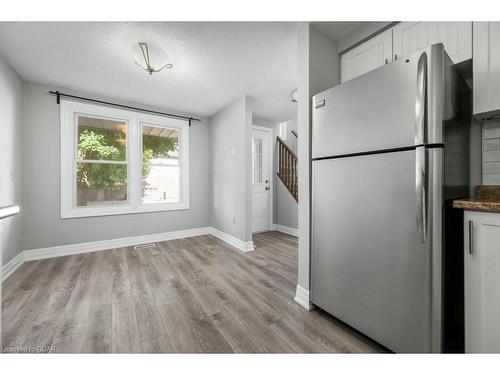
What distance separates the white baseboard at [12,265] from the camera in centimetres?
222

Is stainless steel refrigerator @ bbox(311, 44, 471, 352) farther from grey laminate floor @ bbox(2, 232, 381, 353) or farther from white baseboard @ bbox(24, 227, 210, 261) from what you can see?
white baseboard @ bbox(24, 227, 210, 261)

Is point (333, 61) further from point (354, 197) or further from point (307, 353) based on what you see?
point (307, 353)

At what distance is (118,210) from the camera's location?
333cm

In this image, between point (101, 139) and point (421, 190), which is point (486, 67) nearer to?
point (421, 190)

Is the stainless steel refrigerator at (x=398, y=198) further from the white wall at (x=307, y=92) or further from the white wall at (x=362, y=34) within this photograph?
the white wall at (x=362, y=34)

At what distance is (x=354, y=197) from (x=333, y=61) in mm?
1319

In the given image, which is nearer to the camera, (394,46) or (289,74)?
(394,46)

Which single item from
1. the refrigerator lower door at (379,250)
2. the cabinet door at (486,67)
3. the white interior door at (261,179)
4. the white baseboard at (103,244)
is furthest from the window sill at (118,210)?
the cabinet door at (486,67)

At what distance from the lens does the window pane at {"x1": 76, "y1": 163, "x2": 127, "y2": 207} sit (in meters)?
3.14

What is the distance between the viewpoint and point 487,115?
1.19m

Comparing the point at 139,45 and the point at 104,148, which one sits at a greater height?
the point at 139,45

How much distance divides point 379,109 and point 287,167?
325 centimetres

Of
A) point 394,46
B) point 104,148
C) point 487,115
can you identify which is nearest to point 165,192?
point 104,148

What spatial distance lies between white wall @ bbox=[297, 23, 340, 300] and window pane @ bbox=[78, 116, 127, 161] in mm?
3017
